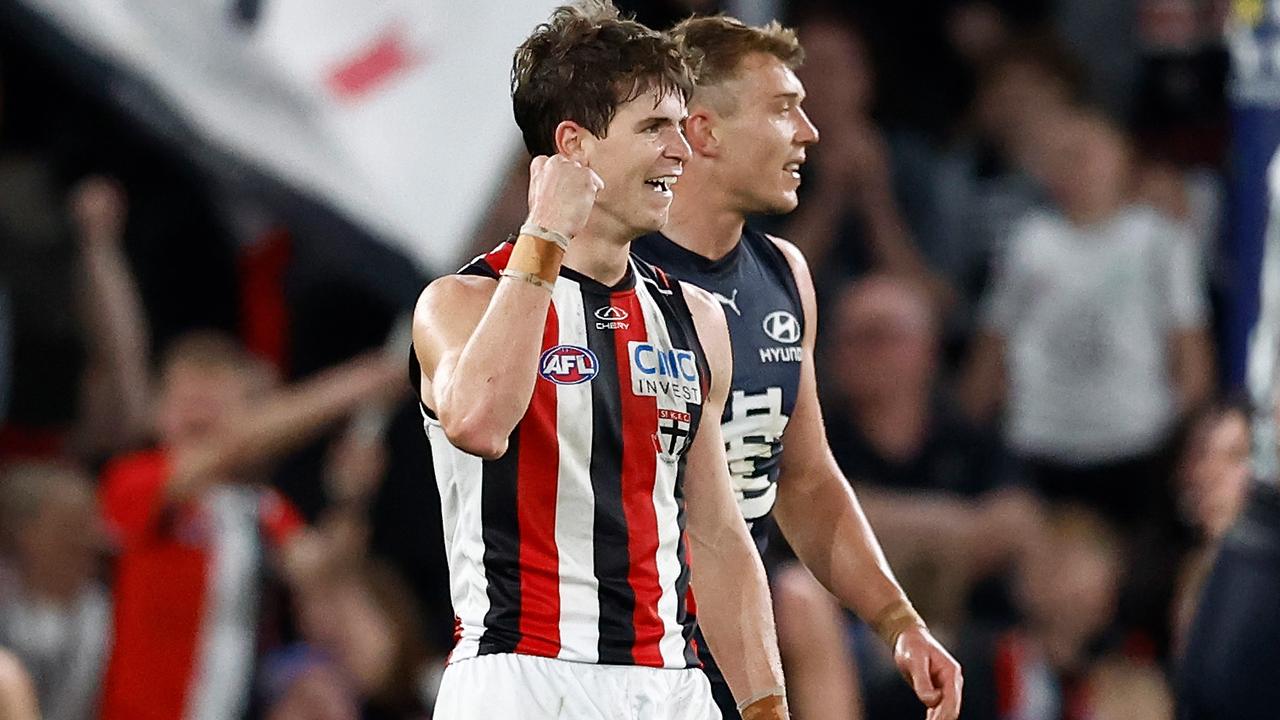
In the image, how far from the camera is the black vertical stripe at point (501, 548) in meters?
3.62

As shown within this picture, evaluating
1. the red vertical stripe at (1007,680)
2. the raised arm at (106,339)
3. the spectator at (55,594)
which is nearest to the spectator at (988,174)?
the red vertical stripe at (1007,680)

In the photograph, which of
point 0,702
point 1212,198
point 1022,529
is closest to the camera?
point 0,702

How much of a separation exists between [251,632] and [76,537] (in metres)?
0.68

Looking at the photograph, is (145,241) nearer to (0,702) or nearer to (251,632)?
(251,632)

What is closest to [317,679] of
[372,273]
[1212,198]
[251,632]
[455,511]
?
[251,632]

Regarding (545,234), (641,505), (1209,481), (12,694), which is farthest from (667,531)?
(1209,481)

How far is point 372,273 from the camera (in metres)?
6.27

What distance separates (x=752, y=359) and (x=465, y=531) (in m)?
1.06

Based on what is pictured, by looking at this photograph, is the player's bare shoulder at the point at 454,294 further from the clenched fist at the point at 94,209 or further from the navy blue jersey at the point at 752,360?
the clenched fist at the point at 94,209

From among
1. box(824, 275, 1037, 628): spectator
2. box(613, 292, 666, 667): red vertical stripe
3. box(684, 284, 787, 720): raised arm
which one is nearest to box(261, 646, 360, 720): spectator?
box(824, 275, 1037, 628): spectator

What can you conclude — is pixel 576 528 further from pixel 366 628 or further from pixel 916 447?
pixel 916 447

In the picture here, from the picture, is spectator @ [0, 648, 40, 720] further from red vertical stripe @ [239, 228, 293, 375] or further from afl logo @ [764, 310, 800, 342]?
afl logo @ [764, 310, 800, 342]

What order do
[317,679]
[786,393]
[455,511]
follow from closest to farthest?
[455,511], [786,393], [317,679]

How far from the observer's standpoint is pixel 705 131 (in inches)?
181
